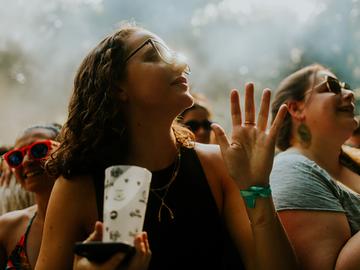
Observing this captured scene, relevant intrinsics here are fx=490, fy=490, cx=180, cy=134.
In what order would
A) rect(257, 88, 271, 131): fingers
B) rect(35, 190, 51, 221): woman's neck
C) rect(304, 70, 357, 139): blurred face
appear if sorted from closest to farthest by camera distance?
rect(257, 88, 271, 131): fingers, rect(304, 70, 357, 139): blurred face, rect(35, 190, 51, 221): woman's neck

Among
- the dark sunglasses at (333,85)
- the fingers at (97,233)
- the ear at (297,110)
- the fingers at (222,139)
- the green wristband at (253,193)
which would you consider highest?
the dark sunglasses at (333,85)

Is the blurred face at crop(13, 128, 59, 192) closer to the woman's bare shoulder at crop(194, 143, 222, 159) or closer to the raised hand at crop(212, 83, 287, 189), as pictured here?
the woman's bare shoulder at crop(194, 143, 222, 159)

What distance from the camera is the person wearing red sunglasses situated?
3.21 meters

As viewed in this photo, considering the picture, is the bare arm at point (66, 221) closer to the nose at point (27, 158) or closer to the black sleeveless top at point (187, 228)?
the black sleeveless top at point (187, 228)

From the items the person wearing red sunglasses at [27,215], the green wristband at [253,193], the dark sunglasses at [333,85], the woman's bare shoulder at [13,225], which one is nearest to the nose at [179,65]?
the green wristband at [253,193]

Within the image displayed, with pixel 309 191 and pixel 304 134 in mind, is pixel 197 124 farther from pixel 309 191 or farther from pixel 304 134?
pixel 309 191

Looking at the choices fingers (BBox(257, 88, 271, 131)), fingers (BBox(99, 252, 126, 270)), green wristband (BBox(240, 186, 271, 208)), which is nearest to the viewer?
fingers (BBox(99, 252, 126, 270))

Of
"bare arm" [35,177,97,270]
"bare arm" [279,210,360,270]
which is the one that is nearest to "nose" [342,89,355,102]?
"bare arm" [279,210,360,270]

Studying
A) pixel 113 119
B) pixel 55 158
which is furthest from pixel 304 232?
pixel 55 158

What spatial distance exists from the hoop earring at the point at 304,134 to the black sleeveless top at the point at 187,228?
907mm

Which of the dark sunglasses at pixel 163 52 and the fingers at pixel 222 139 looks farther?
the dark sunglasses at pixel 163 52

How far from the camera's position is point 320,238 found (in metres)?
2.39

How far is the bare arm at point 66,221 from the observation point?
2191 millimetres

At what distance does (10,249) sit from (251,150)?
81.7 inches
